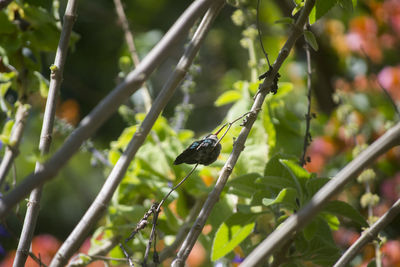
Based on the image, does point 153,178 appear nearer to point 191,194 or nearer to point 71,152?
point 191,194

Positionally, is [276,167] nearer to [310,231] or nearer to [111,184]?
[310,231]

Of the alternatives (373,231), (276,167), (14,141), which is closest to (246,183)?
(276,167)

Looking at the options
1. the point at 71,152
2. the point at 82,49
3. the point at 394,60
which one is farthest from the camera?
the point at 82,49

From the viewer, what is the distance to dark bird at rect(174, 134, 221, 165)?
45 centimetres

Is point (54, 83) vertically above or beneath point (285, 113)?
above

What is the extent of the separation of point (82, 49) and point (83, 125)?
4.69ft

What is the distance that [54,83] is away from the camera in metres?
0.48

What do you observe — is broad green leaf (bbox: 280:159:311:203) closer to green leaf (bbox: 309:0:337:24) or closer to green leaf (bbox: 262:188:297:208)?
green leaf (bbox: 262:188:297:208)

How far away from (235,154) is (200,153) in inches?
1.3

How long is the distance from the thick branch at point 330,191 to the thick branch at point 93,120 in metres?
0.14

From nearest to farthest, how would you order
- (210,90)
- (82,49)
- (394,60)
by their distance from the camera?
1. (394,60)
2. (82,49)
3. (210,90)

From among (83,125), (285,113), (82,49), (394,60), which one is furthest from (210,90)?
(83,125)

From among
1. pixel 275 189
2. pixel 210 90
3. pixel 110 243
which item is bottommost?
pixel 210 90

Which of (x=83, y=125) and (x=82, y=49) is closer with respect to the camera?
(x=83, y=125)
